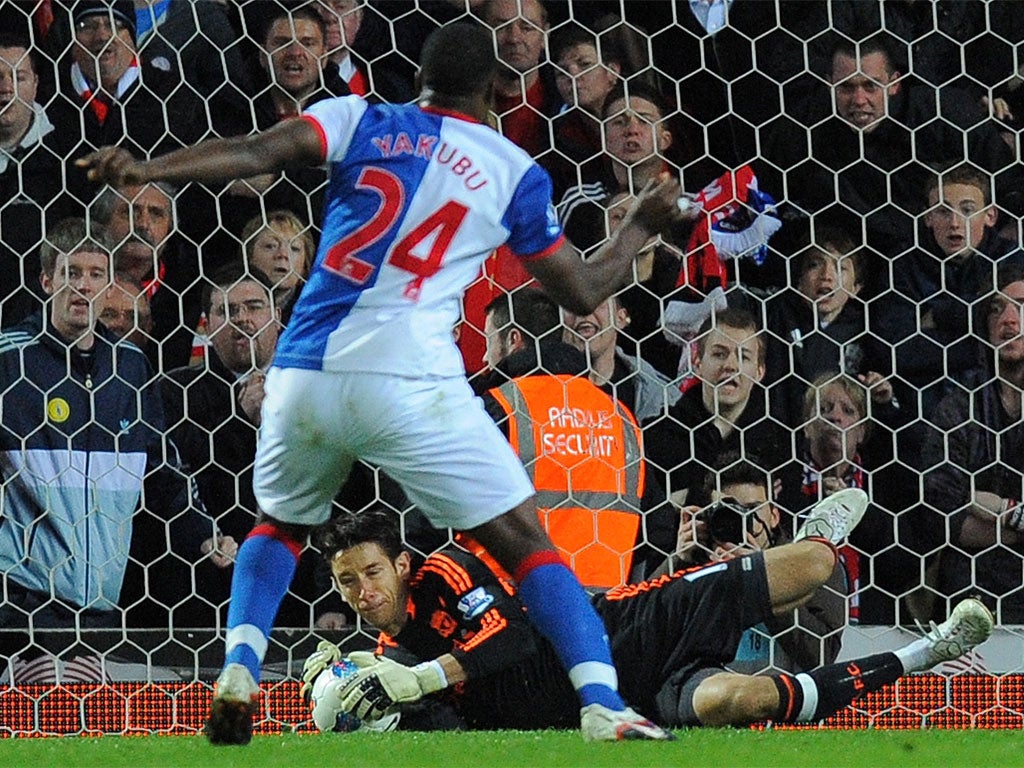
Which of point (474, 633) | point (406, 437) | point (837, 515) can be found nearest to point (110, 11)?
point (474, 633)

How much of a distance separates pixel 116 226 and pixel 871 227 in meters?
2.02

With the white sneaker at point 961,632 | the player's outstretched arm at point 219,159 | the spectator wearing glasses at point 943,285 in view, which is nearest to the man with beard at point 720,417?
the spectator wearing glasses at point 943,285

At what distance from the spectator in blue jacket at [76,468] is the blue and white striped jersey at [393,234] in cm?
160

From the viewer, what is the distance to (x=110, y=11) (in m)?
4.27

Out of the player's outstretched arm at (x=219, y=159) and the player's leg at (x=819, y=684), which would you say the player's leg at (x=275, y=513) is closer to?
the player's outstretched arm at (x=219, y=159)

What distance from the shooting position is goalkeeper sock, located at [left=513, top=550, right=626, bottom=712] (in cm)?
261

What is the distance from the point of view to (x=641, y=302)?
14.2 feet

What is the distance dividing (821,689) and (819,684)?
0.04ft

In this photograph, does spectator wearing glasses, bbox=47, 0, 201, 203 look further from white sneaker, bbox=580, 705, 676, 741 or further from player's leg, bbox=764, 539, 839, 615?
white sneaker, bbox=580, 705, 676, 741

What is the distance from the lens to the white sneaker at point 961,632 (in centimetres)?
362

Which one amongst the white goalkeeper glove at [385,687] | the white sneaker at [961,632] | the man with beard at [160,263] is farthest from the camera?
the man with beard at [160,263]

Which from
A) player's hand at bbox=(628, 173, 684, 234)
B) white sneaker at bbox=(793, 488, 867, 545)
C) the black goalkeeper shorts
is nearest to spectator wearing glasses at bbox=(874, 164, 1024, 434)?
white sneaker at bbox=(793, 488, 867, 545)

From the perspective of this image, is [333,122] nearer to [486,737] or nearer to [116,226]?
[486,737]

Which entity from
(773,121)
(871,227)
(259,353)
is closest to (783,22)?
(773,121)
